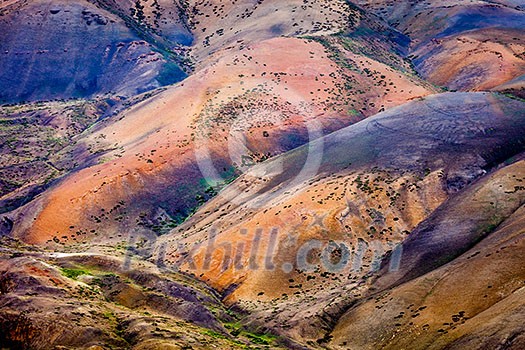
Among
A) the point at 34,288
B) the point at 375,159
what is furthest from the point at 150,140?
the point at 34,288

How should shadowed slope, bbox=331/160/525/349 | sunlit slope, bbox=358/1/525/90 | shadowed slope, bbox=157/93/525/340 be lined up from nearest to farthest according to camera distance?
shadowed slope, bbox=331/160/525/349
shadowed slope, bbox=157/93/525/340
sunlit slope, bbox=358/1/525/90

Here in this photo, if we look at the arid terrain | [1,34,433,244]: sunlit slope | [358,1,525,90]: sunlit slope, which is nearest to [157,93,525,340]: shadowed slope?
the arid terrain

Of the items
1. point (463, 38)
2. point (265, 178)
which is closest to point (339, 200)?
point (265, 178)

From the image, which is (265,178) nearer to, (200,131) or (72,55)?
(200,131)

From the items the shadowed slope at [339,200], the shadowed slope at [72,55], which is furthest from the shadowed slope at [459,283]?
the shadowed slope at [72,55]

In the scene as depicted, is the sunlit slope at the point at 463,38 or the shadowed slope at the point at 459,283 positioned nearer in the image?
the shadowed slope at the point at 459,283

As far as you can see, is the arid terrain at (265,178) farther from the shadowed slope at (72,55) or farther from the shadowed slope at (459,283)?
the shadowed slope at (72,55)

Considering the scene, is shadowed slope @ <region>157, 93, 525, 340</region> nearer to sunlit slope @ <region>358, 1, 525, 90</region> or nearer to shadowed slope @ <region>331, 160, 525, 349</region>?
shadowed slope @ <region>331, 160, 525, 349</region>

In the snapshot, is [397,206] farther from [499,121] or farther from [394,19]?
[394,19]
